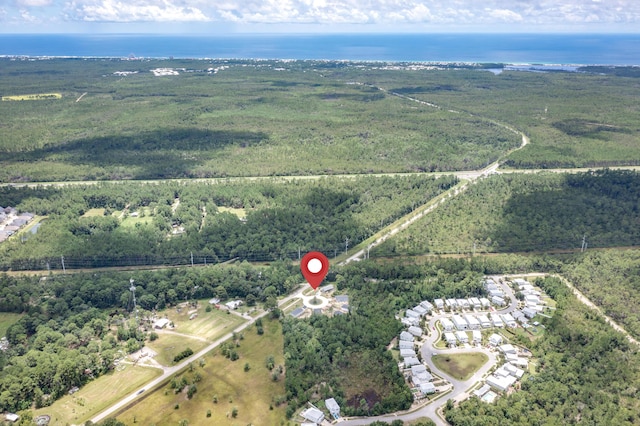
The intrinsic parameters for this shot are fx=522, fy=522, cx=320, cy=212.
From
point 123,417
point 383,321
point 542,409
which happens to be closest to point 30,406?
point 123,417

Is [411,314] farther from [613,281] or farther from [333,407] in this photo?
[613,281]

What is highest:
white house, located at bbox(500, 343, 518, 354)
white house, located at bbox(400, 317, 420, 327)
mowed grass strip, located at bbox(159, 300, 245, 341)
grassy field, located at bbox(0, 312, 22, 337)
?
white house, located at bbox(400, 317, 420, 327)

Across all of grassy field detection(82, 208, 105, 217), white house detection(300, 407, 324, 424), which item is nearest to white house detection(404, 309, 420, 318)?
white house detection(300, 407, 324, 424)

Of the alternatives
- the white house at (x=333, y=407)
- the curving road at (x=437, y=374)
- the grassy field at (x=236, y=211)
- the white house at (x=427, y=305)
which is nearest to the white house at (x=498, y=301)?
the curving road at (x=437, y=374)

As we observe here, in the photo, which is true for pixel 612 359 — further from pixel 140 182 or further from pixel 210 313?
pixel 140 182

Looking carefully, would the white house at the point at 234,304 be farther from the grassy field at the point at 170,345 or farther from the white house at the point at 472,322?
the white house at the point at 472,322

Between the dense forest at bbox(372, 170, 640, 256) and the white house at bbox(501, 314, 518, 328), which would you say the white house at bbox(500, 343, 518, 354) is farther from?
the dense forest at bbox(372, 170, 640, 256)

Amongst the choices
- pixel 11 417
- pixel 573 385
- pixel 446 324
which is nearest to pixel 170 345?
pixel 11 417
